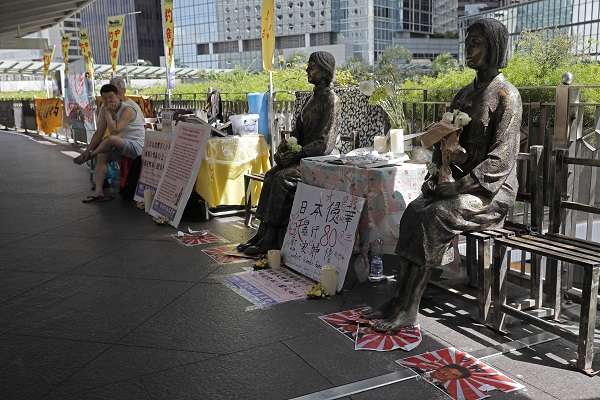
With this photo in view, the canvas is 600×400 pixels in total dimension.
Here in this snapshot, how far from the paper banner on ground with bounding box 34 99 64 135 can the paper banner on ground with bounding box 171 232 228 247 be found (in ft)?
45.5

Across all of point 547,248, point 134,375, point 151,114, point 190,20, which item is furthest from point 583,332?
point 190,20

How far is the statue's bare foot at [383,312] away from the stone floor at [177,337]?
0.23 m

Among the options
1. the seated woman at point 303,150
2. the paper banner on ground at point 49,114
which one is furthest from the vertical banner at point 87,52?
the seated woman at point 303,150

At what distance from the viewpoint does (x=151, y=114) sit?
13.6m

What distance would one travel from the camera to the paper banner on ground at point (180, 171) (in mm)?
6160

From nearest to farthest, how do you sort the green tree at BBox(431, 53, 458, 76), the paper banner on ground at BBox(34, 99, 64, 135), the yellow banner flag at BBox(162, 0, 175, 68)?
the yellow banner flag at BBox(162, 0, 175, 68), the paper banner on ground at BBox(34, 99, 64, 135), the green tree at BBox(431, 53, 458, 76)

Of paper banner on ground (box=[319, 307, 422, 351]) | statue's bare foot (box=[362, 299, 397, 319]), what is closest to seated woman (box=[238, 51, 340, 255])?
paper banner on ground (box=[319, 307, 422, 351])

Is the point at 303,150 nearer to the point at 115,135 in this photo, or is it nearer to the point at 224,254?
the point at 224,254

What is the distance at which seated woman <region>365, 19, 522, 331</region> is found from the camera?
321 centimetres

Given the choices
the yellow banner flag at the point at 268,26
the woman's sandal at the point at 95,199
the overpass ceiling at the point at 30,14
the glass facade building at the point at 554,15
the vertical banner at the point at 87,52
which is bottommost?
the woman's sandal at the point at 95,199

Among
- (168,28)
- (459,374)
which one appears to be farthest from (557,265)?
(168,28)

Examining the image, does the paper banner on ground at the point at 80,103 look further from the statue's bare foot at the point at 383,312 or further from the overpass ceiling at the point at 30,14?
the statue's bare foot at the point at 383,312

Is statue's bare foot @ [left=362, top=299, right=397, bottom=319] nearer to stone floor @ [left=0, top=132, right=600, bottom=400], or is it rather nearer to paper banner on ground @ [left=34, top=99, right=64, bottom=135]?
stone floor @ [left=0, top=132, right=600, bottom=400]

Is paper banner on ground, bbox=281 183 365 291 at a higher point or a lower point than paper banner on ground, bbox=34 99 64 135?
lower
